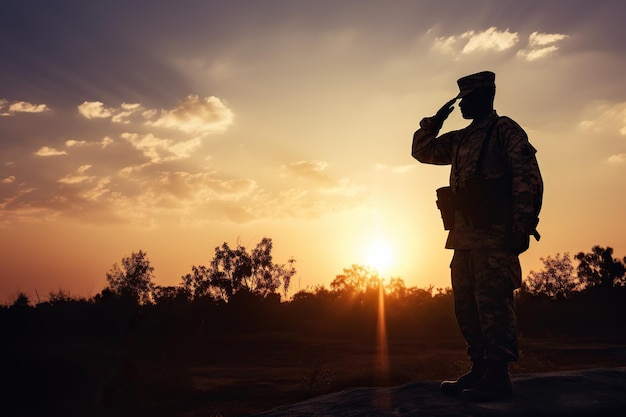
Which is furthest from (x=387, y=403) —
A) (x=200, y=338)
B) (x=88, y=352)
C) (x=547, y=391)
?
(x=200, y=338)

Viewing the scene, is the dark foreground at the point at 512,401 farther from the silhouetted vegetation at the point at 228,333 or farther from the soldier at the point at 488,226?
the silhouetted vegetation at the point at 228,333

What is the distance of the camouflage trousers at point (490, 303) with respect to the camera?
431cm

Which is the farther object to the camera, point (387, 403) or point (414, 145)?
point (414, 145)

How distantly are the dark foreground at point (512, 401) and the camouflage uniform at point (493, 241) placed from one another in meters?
0.49

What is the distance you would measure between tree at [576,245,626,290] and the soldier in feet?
129

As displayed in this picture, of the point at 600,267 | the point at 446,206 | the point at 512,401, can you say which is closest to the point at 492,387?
the point at 512,401

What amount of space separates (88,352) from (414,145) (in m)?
9.21

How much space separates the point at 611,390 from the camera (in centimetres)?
440

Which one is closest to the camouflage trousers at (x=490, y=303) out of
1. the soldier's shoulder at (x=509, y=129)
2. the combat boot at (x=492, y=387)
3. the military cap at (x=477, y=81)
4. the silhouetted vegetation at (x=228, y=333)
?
the combat boot at (x=492, y=387)

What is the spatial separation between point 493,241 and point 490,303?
0.57 m

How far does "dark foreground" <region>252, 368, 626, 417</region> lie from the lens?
3885mm

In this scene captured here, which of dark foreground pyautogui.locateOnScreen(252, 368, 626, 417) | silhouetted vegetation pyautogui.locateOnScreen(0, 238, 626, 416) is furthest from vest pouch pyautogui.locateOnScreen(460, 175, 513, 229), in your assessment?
silhouetted vegetation pyautogui.locateOnScreen(0, 238, 626, 416)

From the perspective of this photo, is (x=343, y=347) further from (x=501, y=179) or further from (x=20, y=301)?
(x=20, y=301)

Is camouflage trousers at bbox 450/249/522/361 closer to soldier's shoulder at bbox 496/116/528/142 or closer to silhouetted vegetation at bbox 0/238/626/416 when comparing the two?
soldier's shoulder at bbox 496/116/528/142
